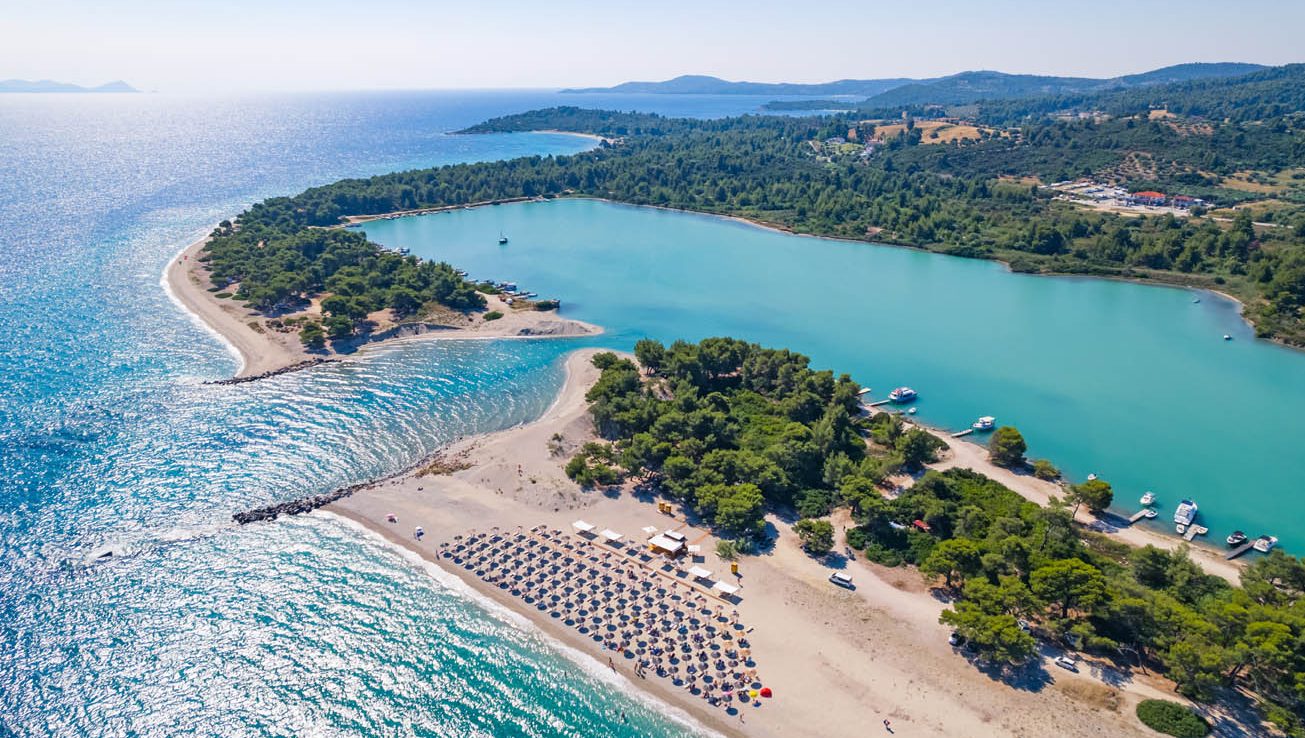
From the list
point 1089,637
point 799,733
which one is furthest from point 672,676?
point 1089,637

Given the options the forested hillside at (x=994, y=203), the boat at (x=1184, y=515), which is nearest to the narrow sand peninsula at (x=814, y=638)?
the boat at (x=1184, y=515)

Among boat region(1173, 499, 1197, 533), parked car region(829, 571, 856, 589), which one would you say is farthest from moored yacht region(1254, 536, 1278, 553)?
parked car region(829, 571, 856, 589)

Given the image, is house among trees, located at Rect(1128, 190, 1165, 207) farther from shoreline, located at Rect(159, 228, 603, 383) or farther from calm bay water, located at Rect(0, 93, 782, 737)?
calm bay water, located at Rect(0, 93, 782, 737)

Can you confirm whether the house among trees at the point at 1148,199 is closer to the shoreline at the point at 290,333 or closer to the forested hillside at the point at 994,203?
the forested hillside at the point at 994,203

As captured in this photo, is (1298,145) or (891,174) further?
(891,174)

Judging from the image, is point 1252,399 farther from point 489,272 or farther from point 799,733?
point 489,272

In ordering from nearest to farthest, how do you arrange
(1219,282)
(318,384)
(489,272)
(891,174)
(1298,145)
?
1. (318,384)
2. (1219,282)
3. (489,272)
4. (1298,145)
5. (891,174)

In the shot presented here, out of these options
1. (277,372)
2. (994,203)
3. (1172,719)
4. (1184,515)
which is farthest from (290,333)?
(994,203)
